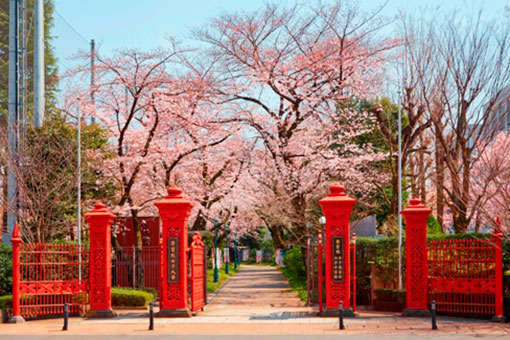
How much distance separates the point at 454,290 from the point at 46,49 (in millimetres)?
39945

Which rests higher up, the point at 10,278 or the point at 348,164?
the point at 348,164

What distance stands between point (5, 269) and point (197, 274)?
18.8 ft

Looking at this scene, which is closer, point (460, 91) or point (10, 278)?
point (10, 278)

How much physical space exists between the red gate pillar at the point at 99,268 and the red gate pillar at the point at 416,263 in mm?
8451

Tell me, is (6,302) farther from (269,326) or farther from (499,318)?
(499,318)

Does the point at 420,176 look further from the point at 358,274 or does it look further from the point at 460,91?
the point at 358,274

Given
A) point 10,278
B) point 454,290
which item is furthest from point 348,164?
point 10,278

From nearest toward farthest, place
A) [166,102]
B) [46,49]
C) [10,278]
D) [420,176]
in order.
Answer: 1. [10,278]
2. [166,102]
3. [420,176]
4. [46,49]

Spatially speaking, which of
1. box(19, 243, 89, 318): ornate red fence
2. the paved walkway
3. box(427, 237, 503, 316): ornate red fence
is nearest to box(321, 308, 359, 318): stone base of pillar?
the paved walkway

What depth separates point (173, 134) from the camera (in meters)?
27.9

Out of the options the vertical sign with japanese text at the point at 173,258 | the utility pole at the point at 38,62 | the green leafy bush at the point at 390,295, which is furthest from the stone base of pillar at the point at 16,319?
the green leafy bush at the point at 390,295

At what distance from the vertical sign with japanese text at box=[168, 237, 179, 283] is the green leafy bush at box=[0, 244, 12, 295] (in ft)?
16.6

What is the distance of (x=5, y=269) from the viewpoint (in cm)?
2006

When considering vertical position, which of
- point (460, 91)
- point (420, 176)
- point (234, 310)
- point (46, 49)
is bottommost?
point (234, 310)
